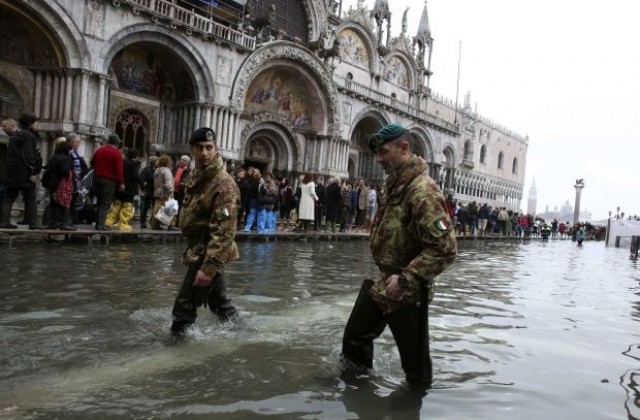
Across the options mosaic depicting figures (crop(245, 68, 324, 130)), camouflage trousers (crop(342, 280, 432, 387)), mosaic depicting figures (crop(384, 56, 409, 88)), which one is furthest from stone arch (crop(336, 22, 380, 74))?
camouflage trousers (crop(342, 280, 432, 387))

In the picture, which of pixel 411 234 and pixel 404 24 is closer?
pixel 411 234

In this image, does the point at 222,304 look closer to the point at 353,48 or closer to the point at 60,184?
the point at 60,184

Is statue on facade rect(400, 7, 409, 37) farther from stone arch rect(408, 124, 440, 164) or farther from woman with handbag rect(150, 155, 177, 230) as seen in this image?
woman with handbag rect(150, 155, 177, 230)

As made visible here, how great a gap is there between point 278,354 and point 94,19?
15.5 m

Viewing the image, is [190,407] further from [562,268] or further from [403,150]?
[562,268]

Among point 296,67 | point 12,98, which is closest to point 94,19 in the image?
point 12,98

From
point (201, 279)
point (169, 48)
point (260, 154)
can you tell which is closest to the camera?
point (201, 279)

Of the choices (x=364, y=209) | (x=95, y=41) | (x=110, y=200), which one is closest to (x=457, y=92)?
(x=364, y=209)

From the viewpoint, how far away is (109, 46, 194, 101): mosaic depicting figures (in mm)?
19266

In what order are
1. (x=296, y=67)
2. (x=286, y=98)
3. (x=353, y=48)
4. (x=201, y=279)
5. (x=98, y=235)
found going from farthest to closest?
(x=353, y=48) → (x=286, y=98) → (x=296, y=67) → (x=98, y=235) → (x=201, y=279)

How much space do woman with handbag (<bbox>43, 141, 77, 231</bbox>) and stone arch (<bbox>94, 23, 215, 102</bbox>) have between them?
802cm

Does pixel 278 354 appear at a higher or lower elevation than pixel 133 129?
lower

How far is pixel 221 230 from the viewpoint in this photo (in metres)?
4.18

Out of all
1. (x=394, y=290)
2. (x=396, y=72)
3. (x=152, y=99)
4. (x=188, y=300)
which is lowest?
(x=188, y=300)
